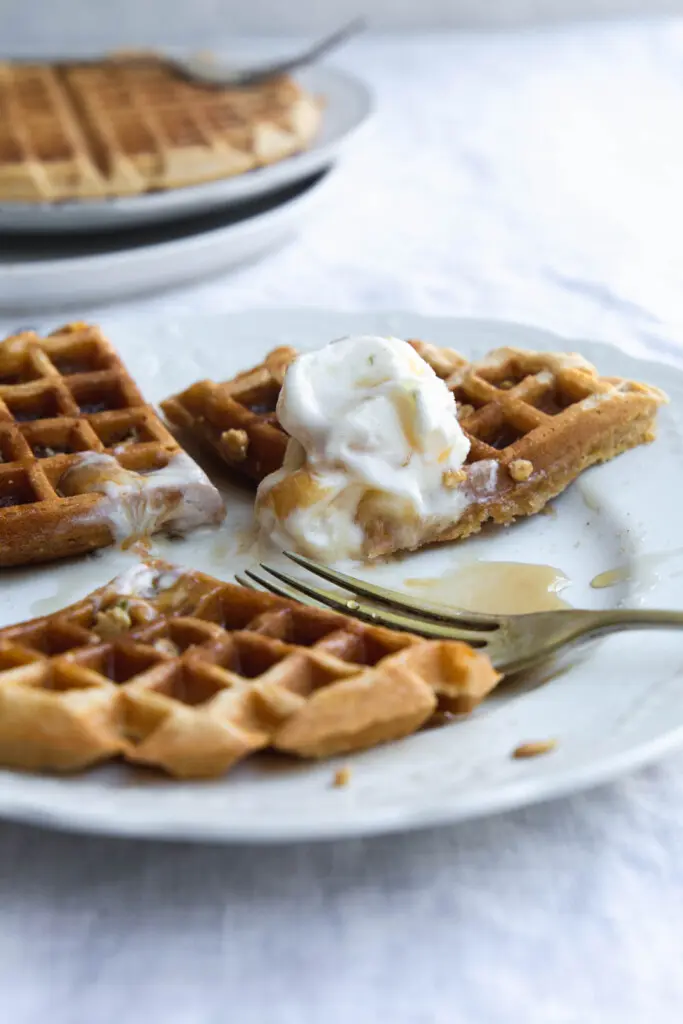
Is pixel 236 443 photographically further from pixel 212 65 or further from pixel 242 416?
pixel 212 65

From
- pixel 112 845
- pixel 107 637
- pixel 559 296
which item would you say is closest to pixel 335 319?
pixel 559 296

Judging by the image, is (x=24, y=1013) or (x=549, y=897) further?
(x=549, y=897)

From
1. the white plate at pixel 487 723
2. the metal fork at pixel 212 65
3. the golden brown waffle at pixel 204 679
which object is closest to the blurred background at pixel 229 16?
the metal fork at pixel 212 65

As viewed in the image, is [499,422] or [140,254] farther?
[140,254]

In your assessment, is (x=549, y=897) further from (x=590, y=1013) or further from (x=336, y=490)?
(x=336, y=490)

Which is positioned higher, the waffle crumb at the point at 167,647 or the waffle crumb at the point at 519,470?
the waffle crumb at the point at 519,470

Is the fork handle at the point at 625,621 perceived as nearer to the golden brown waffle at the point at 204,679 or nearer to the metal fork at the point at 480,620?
the metal fork at the point at 480,620

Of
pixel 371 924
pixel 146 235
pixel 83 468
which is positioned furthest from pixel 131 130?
pixel 371 924
